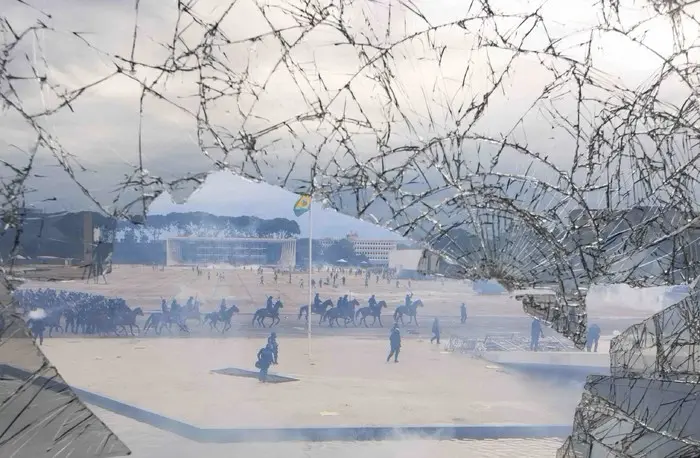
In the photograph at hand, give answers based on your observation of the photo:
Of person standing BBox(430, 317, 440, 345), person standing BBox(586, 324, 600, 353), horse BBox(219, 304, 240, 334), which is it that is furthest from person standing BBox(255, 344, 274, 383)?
person standing BBox(586, 324, 600, 353)

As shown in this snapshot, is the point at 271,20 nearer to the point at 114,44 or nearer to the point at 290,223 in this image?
the point at 114,44

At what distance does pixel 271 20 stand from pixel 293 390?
100 cm

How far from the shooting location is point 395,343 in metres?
2.32

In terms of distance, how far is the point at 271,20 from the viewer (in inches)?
80.0

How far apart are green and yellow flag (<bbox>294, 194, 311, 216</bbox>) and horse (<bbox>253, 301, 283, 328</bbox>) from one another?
0.97ft

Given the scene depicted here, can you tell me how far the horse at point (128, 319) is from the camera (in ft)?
7.42

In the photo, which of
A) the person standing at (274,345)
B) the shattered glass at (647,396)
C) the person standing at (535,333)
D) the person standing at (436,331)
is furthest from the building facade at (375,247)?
the shattered glass at (647,396)

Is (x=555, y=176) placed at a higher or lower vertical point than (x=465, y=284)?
higher

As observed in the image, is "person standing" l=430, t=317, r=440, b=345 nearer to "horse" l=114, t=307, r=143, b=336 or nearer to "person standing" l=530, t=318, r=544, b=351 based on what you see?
"person standing" l=530, t=318, r=544, b=351

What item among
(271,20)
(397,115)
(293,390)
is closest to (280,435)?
(293,390)

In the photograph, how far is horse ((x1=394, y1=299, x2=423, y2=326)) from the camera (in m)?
2.30

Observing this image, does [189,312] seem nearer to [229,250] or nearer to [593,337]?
[229,250]

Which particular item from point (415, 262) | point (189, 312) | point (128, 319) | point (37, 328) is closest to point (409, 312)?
point (415, 262)

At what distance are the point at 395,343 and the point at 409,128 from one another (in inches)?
24.8
